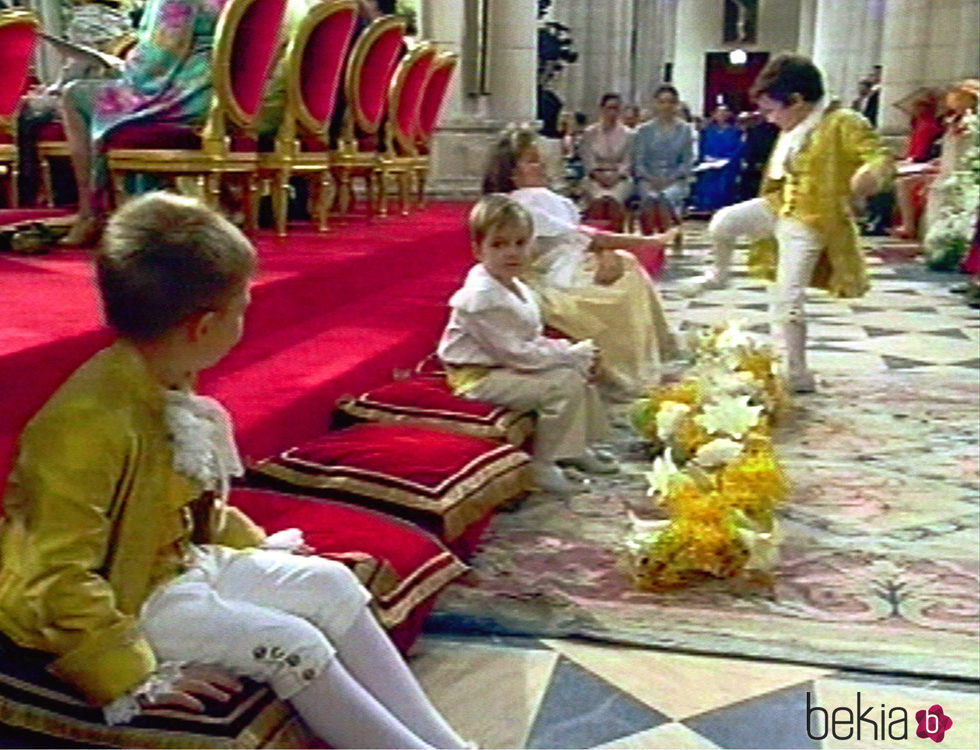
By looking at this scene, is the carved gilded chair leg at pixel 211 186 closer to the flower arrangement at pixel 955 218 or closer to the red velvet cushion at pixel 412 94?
the red velvet cushion at pixel 412 94

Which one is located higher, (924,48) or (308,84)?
(924,48)

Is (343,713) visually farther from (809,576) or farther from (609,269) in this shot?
(609,269)

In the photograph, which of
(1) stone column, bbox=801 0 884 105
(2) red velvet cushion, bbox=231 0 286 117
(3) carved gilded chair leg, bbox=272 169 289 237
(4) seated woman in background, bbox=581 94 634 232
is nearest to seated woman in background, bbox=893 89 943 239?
(4) seated woman in background, bbox=581 94 634 232

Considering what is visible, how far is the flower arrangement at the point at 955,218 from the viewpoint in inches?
360

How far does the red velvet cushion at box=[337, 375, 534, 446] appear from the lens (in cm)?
309

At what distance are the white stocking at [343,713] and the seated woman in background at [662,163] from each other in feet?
31.1

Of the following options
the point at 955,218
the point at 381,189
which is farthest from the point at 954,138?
the point at 381,189

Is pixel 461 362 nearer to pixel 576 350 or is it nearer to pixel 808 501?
pixel 576 350

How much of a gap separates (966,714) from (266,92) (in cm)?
381

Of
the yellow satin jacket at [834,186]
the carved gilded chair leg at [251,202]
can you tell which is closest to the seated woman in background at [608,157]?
the yellow satin jacket at [834,186]

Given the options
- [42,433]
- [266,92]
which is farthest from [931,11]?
[42,433]

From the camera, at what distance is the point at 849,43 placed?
22.2m

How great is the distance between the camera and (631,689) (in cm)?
230

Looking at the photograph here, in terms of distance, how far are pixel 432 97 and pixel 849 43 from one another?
16.7 meters
